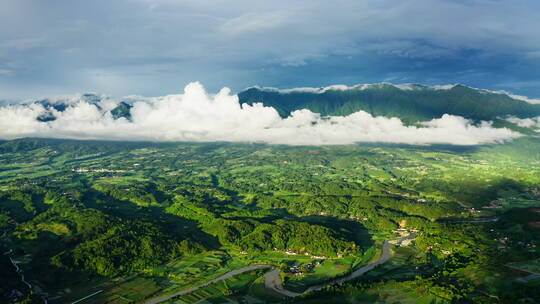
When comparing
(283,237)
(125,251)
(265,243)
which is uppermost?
(125,251)

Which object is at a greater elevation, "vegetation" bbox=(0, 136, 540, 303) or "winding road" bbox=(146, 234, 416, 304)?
"vegetation" bbox=(0, 136, 540, 303)

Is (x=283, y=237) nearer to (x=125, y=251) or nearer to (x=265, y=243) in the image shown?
(x=265, y=243)

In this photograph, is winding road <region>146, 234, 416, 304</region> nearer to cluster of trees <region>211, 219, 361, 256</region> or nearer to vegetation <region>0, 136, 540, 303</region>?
vegetation <region>0, 136, 540, 303</region>

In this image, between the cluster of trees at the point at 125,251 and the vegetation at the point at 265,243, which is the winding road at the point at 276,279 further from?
the cluster of trees at the point at 125,251

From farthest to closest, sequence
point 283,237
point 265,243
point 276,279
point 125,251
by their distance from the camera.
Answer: point 283,237
point 265,243
point 125,251
point 276,279

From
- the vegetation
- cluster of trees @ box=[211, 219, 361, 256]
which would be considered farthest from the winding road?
cluster of trees @ box=[211, 219, 361, 256]

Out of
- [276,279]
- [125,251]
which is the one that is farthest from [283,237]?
[125,251]

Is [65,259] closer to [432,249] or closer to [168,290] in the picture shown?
[168,290]

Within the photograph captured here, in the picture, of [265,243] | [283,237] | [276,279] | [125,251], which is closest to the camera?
[276,279]

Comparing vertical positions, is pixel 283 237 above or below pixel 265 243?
above

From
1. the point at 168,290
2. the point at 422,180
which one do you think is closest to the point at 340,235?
the point at 168,290

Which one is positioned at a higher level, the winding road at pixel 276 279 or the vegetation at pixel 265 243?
the vegetation at pixel 265 243

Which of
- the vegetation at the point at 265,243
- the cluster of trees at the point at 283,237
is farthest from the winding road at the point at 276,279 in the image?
the cluster of trees at the point at 283,237
